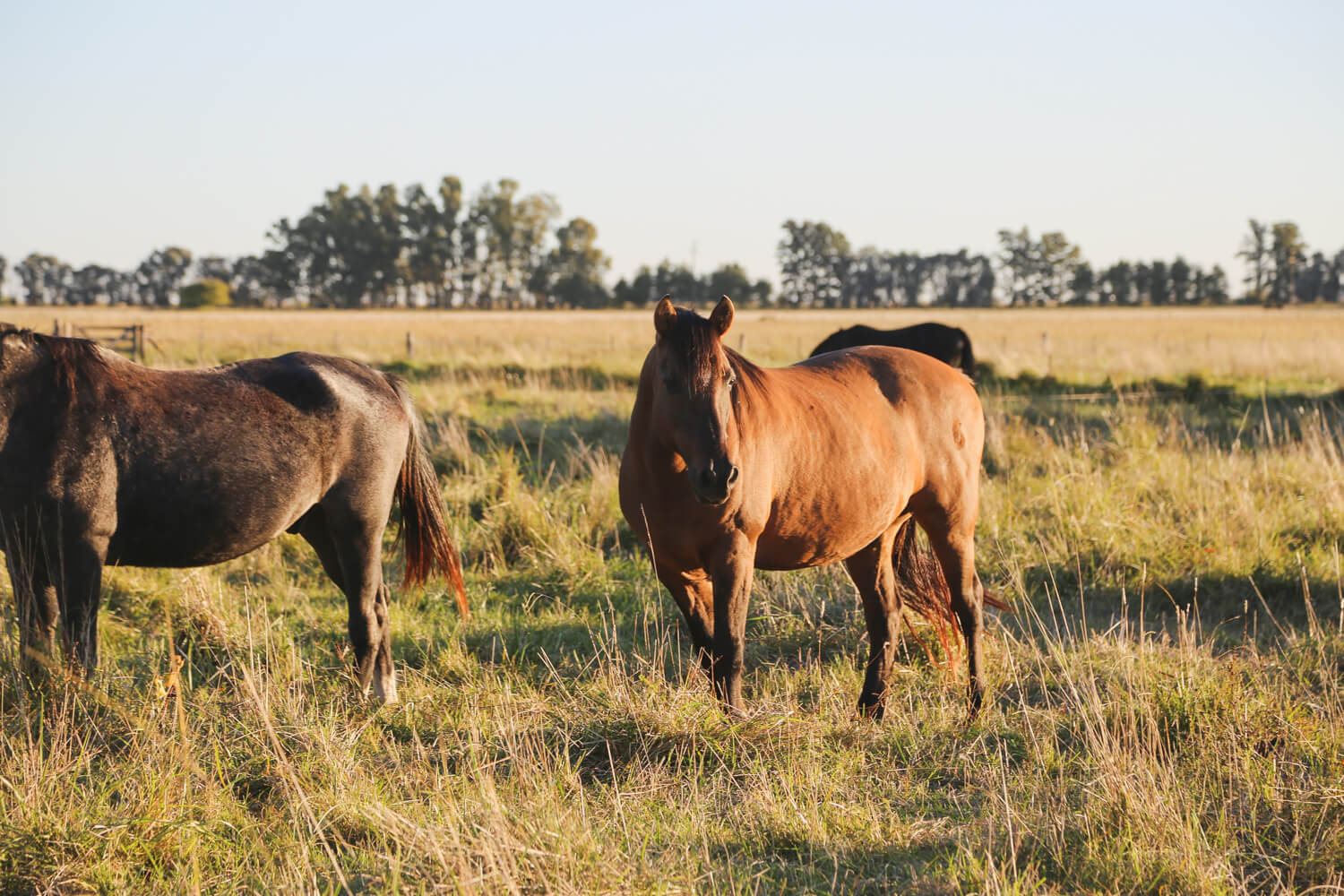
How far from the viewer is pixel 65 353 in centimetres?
392

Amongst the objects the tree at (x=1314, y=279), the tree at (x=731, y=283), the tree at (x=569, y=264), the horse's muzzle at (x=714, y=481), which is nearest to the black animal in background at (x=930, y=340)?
the horse's muzzle at (x=714, y=481)

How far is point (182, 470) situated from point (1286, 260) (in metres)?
105

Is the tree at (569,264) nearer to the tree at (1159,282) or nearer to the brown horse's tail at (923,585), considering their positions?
the tree at (1159,282)

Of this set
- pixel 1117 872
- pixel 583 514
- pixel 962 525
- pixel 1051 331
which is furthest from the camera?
pixel 1051 331

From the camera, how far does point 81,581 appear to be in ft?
12.4

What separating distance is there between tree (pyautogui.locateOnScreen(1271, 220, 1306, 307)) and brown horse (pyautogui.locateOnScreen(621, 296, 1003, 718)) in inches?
3893

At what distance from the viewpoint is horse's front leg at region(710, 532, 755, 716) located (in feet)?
12.0

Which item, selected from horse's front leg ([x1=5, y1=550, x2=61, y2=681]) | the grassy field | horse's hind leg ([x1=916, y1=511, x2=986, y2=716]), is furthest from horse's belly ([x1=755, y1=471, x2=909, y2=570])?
horse's front leg ([x1=5, y1=550, x2=61, y2=681])

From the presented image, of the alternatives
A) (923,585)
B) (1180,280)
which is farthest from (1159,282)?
(923,585)

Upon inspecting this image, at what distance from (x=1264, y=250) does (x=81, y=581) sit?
346 feet

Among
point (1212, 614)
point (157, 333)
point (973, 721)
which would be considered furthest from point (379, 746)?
point (157, 333)

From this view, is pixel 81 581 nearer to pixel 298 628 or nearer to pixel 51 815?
pixel 51 815

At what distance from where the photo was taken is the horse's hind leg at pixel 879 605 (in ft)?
14.9

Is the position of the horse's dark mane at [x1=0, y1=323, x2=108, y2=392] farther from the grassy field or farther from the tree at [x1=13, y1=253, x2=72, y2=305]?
the tree at [x1=13, y1=253, x2=72, y2=305]
